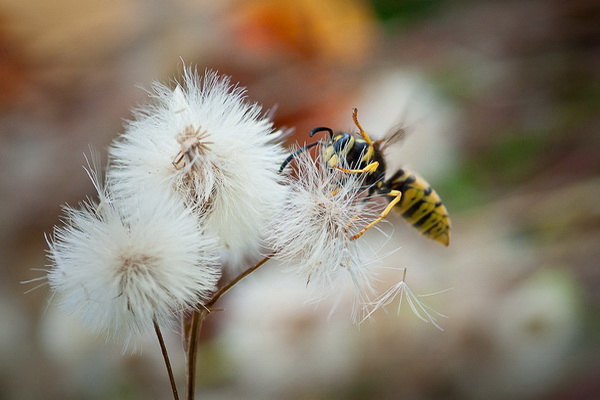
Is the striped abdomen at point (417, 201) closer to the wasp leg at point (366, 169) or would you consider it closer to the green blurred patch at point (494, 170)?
the wasp leg at point (366, 169)

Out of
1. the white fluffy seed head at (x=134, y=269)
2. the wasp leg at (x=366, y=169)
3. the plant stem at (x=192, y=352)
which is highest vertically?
the wasp leg at (x=366, y=169)

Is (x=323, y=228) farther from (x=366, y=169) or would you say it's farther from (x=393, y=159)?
(x=393, y=159)

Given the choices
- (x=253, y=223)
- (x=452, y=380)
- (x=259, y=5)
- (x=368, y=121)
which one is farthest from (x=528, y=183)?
(x=253, y=223)

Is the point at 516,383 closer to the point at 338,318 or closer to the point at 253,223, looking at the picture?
the point at 338,318

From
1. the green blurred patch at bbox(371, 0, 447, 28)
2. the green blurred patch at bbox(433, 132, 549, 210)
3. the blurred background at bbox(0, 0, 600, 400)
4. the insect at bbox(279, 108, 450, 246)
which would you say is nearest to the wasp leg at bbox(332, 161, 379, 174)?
the insect at bbox(279, 108, 450, 246)

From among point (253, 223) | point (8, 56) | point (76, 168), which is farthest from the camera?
point (8, 56)

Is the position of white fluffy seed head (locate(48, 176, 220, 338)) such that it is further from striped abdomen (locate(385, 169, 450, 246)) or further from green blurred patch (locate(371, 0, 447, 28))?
green blurred patch (locate(371, 0, 447, 28))

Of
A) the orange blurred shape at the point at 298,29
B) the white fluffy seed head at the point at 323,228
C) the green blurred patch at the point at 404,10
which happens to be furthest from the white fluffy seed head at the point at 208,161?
the green blurred patch at the point at 404,10
